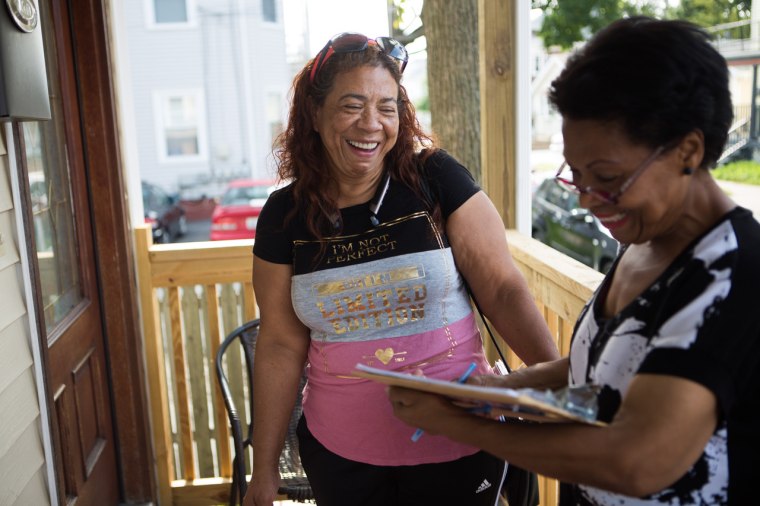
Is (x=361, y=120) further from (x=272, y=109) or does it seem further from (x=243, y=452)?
(x=272, y=109)

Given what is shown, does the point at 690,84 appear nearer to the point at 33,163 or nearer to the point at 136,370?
the point at 33,163

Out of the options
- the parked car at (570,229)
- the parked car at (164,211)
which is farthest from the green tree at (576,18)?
the parked car at (164,211)

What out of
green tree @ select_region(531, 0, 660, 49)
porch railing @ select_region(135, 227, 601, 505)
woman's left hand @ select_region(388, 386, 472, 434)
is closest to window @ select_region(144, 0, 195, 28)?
green tree @ select_region(531, 0, 660, 49)

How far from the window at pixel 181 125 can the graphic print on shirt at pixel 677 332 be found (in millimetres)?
14607

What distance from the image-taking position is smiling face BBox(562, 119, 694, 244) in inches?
36.5

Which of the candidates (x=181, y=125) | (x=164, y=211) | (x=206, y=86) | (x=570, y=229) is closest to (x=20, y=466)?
(x=570, y=229)

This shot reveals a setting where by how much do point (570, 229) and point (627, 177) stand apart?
7.09 metres

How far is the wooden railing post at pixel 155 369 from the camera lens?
290 cm

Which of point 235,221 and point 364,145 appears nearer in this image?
point 364,145

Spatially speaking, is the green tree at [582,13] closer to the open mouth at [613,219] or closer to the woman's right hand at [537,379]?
the woman's right hand at [537,379]

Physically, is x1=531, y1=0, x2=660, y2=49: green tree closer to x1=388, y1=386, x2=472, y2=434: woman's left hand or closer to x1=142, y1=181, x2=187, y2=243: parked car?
x1=388, y1=386, x2=472, y2=434: woman's left hand

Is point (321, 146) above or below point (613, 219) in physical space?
above

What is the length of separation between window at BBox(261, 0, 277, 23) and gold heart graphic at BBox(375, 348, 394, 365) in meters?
14.0

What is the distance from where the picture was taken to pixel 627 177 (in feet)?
3.09
